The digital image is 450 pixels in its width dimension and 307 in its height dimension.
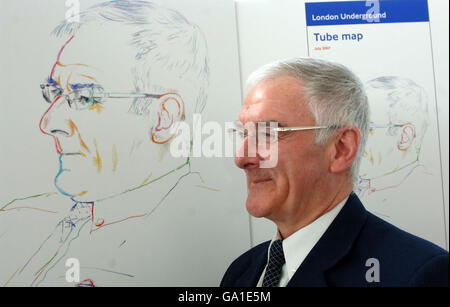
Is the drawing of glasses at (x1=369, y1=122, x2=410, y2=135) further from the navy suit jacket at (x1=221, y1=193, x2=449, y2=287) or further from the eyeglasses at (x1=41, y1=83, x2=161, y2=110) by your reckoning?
the eyeglasses at (x1=41, y1=83, x2=161, y2=110)

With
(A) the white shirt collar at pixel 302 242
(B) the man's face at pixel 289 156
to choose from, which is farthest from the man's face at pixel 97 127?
(A) the white shirt collar at pixel 302 242

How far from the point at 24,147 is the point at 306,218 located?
934 mm

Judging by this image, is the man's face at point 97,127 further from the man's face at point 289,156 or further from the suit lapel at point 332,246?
the suit lapel at point 332,246

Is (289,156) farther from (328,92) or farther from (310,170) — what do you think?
(328,92)

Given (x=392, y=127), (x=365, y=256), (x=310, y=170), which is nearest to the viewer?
(x=365, y=256)

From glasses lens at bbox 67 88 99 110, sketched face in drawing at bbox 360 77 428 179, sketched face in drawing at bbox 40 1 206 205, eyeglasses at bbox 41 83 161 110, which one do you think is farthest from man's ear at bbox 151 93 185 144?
sketched face in drawing at bbox 360 77 428 179

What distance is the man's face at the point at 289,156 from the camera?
1.26 metres

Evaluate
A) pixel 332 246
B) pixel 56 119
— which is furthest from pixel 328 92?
pixel 56 119

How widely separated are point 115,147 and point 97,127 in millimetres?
91

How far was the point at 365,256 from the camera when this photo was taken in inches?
45.8

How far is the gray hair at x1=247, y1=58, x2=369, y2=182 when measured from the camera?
4.16 feet

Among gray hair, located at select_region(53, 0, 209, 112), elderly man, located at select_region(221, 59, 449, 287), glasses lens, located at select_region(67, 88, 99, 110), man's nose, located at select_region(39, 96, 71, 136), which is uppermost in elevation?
gray hair, located at select_region(53, 0, 209, 112)

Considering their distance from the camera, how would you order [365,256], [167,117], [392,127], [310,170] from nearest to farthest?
[365,256] → [310,170] → [167,117] → [392,127]
